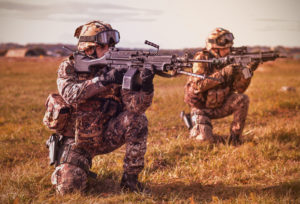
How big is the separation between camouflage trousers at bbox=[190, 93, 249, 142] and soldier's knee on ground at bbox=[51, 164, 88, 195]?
9.93ft

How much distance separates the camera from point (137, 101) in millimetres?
4504

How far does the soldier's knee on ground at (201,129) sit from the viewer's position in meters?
6.82

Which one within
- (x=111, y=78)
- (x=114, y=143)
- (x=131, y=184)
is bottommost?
(x=131, y=184)

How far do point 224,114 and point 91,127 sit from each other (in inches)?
145

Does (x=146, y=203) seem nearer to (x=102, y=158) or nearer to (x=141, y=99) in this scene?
(x=141, y=99)

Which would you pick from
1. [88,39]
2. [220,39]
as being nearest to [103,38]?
[88,39]

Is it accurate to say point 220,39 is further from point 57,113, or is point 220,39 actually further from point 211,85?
point 57,113

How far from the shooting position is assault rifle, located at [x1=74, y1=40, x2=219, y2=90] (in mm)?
3885

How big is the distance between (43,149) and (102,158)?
62.2 inches

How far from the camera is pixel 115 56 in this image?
433 cm

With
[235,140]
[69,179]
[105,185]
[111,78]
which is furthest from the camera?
[235,140]

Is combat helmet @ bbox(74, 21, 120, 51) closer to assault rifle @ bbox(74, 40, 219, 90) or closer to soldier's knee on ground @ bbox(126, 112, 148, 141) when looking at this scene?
assault rifle @ bbox(74, 40, 219, 90)

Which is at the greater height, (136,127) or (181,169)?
(136,127)

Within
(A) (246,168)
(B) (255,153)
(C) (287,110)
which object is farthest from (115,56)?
(C) (287,110)
